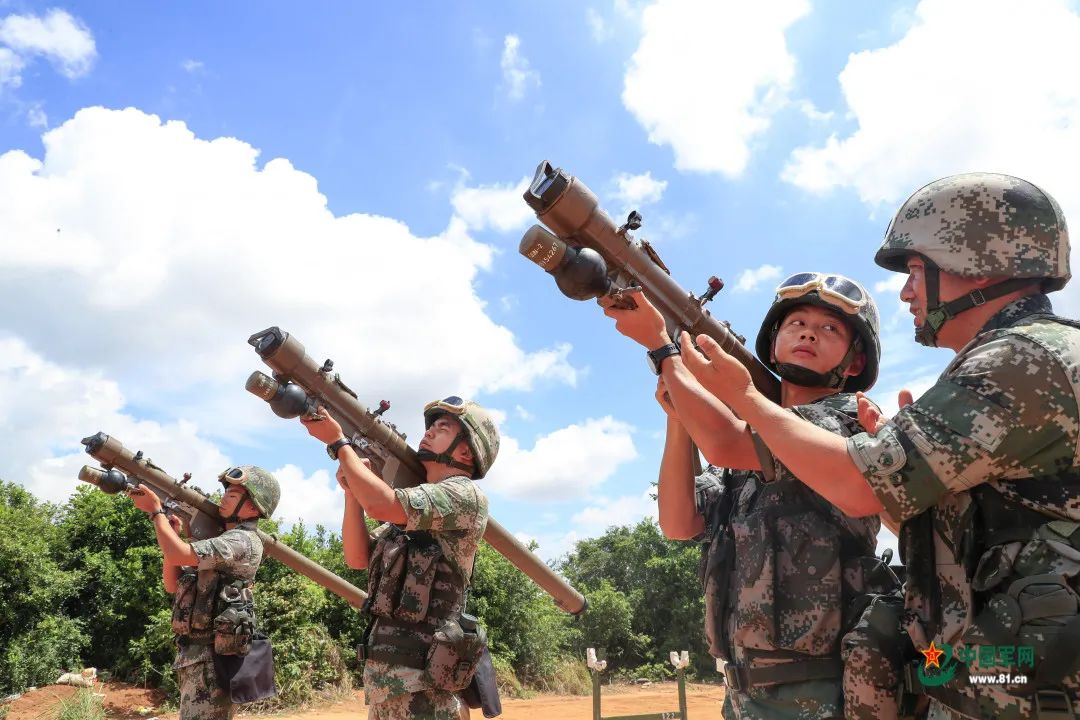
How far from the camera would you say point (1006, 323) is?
88.6 inches

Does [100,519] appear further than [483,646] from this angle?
Yes

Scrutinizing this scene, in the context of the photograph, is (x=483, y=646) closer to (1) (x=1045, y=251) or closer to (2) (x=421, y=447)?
(2) (x=421, y=447)

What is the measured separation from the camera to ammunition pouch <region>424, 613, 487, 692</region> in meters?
4.64

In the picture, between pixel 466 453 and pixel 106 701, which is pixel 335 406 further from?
pixel 106 701

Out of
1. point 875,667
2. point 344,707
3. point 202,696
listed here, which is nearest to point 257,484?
point 202,696

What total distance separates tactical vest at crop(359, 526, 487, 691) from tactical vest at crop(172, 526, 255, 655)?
312 centimetres

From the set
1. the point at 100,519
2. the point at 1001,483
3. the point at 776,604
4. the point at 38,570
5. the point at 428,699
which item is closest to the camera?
the point at 1001,483

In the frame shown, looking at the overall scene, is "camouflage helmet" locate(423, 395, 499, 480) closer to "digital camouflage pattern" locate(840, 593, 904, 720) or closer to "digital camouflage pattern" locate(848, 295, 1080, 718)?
"digital camouflage pattern" locate(840, 593, 904, 720)

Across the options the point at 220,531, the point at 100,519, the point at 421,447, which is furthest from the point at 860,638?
the point at 100,519

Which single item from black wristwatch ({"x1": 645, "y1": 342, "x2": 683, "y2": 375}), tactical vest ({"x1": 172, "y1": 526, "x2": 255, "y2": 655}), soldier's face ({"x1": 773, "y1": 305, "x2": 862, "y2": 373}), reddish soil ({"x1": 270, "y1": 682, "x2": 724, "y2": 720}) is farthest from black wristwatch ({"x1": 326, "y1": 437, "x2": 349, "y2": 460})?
reddish soil ({"x1": 270, "y1": 682, "x2": 724, "y2": 720})

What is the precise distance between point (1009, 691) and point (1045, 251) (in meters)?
1.29

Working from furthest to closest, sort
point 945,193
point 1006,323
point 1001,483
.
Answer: point 945,193 < point 1006,323 < point 1001,483

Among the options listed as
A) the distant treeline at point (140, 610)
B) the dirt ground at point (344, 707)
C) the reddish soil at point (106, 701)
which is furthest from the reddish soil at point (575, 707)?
the reddish soil at point (106, 701)

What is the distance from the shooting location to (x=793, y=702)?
278 centimetres
